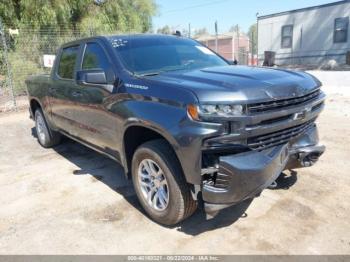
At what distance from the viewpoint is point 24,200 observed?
14.4 feet

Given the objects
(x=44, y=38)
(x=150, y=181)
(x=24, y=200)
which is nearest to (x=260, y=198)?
(x=150, y=181)

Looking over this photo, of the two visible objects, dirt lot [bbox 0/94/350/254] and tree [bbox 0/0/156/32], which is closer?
dirt lot [bbox 0/94/350/254]

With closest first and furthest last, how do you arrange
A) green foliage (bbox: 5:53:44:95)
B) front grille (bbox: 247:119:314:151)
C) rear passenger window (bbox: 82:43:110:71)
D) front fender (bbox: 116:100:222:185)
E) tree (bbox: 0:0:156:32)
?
front fender (bbox: 116:100:222:185) → front grille (bbox: 247:119:314:151) → rear passenger window (bbox: 82:43:110:71) → green foliage (bbox: 5:53:44:95) → tree (bbox: 0:0:156:32)

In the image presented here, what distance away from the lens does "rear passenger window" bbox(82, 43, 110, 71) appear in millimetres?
4082

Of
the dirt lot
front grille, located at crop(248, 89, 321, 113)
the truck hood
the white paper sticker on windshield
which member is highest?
the white paper sticker on windshield

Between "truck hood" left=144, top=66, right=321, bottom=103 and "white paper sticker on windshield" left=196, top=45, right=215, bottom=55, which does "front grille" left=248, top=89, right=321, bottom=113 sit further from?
"white paper sticker on windshield" left=196, top=45, right=215, bottom=55

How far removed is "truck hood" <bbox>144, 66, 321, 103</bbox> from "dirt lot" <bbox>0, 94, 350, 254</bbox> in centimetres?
129

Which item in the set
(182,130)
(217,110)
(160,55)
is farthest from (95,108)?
(217,110)

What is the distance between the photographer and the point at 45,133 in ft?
21.6

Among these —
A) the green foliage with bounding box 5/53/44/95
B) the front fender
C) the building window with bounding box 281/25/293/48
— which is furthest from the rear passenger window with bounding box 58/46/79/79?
the building window with bounding box 281/25/293/48

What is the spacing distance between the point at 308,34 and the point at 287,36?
157 cm

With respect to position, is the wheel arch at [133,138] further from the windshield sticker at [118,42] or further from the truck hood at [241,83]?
the windshield sticker at [118,42]

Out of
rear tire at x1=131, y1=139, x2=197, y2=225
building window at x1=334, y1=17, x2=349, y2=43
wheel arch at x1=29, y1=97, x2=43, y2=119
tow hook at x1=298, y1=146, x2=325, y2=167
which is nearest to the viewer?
rear tire at x1=131, y1=139, x2=197, y2=225

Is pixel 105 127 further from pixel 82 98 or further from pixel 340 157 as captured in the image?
pixel 340 157
